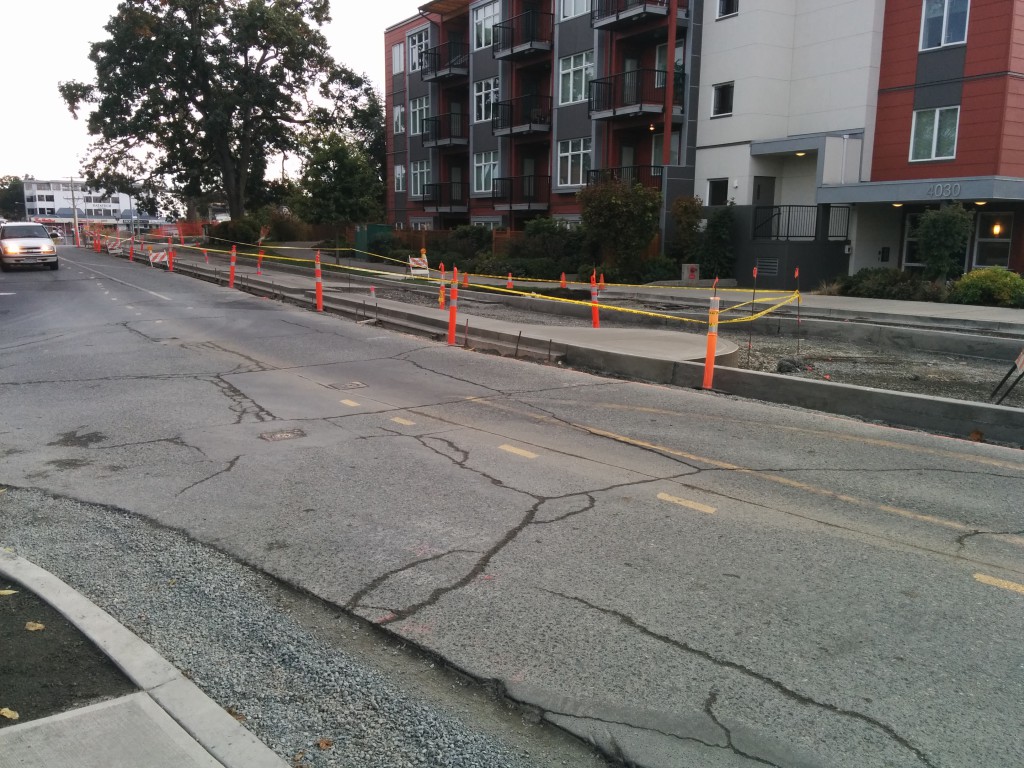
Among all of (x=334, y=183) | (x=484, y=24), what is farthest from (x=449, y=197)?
(x=334, y=183)

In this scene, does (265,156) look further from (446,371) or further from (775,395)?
(775,395)

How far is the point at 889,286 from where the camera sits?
979 inches

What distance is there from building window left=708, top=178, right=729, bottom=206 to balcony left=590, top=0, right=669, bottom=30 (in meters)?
6.78

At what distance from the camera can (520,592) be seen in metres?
4.91

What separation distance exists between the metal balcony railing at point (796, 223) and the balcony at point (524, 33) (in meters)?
14.8

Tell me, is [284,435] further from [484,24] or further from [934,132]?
[484,24]

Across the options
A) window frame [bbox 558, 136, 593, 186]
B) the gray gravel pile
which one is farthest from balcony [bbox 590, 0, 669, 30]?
the gray gravel pile

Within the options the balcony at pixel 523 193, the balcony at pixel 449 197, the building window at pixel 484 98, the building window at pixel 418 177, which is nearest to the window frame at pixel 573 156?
the balcony at pixel 523 193

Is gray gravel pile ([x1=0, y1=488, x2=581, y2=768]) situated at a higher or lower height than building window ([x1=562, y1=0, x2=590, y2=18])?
lower

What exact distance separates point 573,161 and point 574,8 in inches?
262

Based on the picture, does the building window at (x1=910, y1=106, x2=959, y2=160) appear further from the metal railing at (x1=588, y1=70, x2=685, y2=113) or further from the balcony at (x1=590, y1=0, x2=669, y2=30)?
the balcony at (x1=590, y1=0, x2=669, y2=30)

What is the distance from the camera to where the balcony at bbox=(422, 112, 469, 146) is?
46.2m

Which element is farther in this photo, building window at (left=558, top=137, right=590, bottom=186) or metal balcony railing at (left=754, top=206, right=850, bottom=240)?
building window at (left=558, top=137, right=590, bottom=186)

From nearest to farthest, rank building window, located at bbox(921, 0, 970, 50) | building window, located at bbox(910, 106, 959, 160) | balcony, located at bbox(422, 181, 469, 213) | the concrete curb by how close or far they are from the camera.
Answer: the concrete curb, building window, located at bbox(921, 0, 970, 50), building window, located at bbox(910, 106, 959, 160), balcony, located at bbox(422, 181, 469, 213)
